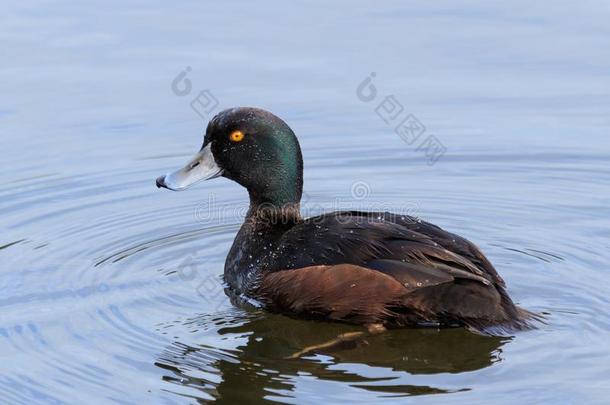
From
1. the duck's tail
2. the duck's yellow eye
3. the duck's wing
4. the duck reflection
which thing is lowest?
the duck reflection

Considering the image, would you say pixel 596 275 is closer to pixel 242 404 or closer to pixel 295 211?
pixel 295 211

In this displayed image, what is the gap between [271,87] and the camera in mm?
13438

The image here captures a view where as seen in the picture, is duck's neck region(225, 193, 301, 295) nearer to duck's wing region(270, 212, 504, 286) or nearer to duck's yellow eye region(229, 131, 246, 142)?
duck's wing region(270, 212, 504, 286)

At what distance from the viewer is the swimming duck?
8516 mm

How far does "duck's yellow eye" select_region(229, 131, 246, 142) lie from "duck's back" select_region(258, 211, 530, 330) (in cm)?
110

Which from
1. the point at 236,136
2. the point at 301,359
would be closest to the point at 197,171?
the point at 236,136

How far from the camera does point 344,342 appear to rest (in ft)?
28.1

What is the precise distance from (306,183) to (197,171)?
215 centimetres

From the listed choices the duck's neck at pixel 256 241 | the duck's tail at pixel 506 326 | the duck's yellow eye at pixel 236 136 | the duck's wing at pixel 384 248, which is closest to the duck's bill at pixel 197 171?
the duck's yellow eye at pixel 236 136

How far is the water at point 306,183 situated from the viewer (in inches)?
315

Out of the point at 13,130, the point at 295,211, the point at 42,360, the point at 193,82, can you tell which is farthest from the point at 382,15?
the point at 42,360

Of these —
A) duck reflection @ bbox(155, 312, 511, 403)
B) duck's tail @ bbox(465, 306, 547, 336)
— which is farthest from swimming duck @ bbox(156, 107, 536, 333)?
duck reflection @ bbox(155, 312, 511, 403)

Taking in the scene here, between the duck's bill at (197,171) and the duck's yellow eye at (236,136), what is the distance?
251mm

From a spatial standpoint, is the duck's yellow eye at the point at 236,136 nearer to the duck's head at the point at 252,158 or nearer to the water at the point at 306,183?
the duck's head at the point at 252,158
